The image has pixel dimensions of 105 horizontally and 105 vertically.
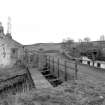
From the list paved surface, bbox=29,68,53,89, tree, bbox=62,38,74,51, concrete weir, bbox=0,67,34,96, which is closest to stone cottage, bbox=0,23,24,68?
concrete weir, bbox=0,67,34,96

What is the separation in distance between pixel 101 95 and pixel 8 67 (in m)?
14.0

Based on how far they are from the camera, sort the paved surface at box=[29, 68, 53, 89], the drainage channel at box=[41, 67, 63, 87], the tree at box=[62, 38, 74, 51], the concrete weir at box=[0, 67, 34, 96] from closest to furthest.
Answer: the paved surface at box=[29, 68, 53, 89]
the drainage channel at box=[41, 67, 63, 87]
the concrete weir at box=[0, 67, 34, 96]
the tree at box=[62, 38, 74, 51]

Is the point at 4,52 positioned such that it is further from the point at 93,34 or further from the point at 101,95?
the point at 93,34

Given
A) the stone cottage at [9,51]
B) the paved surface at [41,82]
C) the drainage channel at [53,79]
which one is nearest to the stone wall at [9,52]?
the stone cottage at [9,51]

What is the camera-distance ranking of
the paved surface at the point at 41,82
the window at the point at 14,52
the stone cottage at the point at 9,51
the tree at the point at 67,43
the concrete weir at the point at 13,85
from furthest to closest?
the tree at the point at 67,43 → the window at the point at 14,52 → the stone cottage at the point at 9,51 → the concrete weir at the point at 13,85 → the paved surface at the point at 41,82

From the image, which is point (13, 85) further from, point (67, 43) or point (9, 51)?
point (67, 43)

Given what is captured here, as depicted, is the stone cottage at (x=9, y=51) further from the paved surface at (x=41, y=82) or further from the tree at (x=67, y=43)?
the tree at (x=67, y=43)

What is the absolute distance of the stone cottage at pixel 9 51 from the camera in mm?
14898

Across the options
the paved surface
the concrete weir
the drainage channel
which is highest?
the paved surface

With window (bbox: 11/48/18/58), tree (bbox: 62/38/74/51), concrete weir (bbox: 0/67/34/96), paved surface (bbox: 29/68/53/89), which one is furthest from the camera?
tree (bbox: 62/38/74/51)

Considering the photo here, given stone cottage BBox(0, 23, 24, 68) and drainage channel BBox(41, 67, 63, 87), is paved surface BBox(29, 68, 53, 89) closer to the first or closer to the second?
drainage channel BBox(41, 67, 63, 87)

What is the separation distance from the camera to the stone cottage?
48.9ft

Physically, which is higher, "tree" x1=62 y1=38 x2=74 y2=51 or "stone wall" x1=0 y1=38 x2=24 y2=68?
"tree" x1=62 y1=38 x2=74 y2=51

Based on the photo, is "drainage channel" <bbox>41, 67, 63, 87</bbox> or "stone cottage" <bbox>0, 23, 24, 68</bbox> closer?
"drainage channel" <bbox>41, 67, 63, 87</bbox>
